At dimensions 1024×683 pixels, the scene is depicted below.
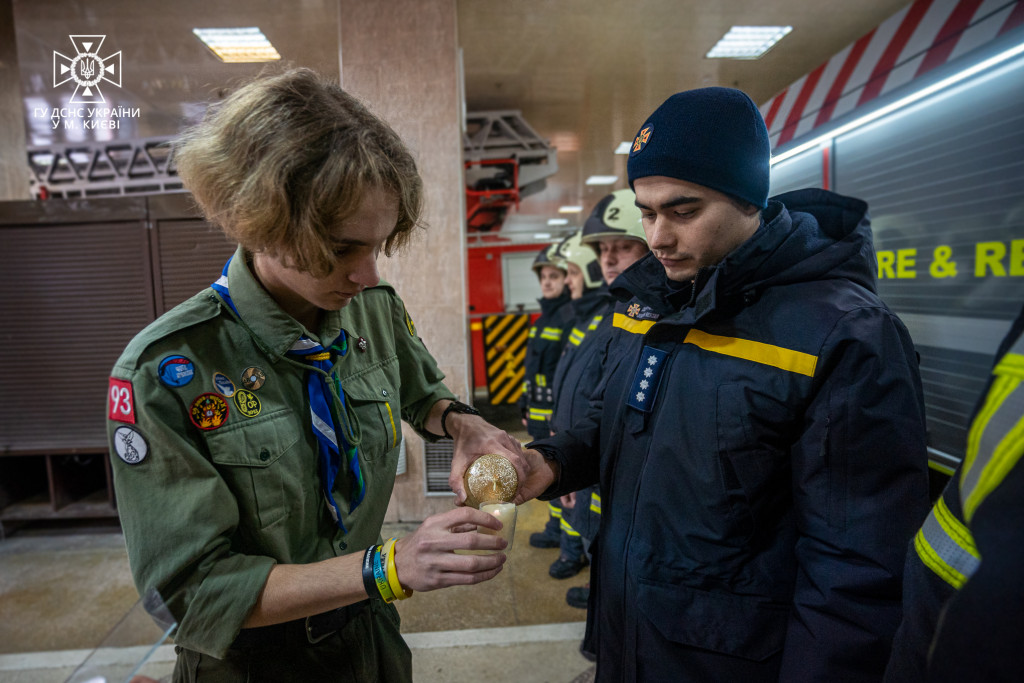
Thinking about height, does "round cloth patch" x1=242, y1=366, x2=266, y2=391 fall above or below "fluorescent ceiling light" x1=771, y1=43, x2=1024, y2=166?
below

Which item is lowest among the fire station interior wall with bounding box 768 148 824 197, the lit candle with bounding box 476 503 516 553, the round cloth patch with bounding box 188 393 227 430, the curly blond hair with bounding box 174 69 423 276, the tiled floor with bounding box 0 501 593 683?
the tiled floor with bounding box 0 501 593 683

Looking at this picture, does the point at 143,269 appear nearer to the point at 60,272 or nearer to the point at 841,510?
the point at 60,272

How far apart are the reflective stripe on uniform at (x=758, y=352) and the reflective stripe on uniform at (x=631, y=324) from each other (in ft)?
0.49

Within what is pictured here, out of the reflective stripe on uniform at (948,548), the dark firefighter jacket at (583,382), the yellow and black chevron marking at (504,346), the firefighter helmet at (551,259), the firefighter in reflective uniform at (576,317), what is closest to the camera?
the reflective stripe on uniform at (948,548)

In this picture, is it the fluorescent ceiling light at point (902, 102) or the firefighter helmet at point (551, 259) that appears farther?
the firefighter helmet at point (551, 259)

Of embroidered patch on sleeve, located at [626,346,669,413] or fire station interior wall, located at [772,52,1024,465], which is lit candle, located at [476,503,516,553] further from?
fire station interior wall, located at [772,52,1024,465]

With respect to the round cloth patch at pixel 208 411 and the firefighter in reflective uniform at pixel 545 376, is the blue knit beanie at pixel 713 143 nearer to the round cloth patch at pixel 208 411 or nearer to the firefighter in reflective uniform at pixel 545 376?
the round cloth patch at pixel 208 411

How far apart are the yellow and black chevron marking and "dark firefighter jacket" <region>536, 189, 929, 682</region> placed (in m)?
5.04

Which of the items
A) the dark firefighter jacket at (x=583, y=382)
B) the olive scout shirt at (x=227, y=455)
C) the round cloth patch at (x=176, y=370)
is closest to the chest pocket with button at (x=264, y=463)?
the olive scout shirt at (x=227, y=455)

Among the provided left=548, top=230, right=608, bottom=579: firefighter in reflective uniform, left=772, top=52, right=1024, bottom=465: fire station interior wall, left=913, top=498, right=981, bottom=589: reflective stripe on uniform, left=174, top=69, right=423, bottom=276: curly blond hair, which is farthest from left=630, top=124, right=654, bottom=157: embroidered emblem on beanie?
left=548, top=230, right=608, bottom=579: firefighter in reflective uniform

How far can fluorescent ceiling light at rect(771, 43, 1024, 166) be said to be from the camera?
1400mm

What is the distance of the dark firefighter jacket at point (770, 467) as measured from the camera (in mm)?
913

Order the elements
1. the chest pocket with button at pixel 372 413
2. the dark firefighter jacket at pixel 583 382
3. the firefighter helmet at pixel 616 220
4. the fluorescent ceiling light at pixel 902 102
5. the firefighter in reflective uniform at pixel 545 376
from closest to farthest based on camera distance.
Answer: the chest pocket with button at pixel 372 413
the fluorescent ceiling light at pixel 902 102
the dark firefighter jacket at pixel 583 382
the firefighter helmet at pixel 616 220
the firefighter in reflective uniform at pixel 545 376

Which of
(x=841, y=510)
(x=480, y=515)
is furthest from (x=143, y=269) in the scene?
(x=841, y=510)
